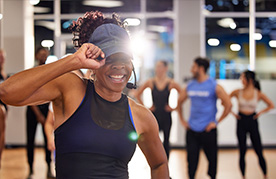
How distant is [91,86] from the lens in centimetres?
133

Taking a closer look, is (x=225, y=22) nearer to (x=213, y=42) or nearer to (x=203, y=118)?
(x=213, y=42)

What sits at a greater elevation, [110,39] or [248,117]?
[110,39]

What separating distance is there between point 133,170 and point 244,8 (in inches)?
177

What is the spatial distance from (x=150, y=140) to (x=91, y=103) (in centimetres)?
28

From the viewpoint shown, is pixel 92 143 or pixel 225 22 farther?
pixel 225 22

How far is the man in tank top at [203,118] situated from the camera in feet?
13.1

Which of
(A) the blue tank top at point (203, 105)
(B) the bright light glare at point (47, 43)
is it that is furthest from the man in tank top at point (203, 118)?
(B) the bright light glare at point (47, 43)

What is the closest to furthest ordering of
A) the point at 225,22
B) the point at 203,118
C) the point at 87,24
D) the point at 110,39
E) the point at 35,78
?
1. the point at 35,78
2. the point at 110,39
3. the point at 87,24
4. the point at 203,118
5. the point at 225,22

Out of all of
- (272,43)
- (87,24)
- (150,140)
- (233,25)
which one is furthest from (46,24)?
(150,140)

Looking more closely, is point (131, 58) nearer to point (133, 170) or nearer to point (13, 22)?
point (133, 170)

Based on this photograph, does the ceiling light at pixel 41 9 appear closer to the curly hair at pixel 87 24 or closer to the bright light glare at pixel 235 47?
the bright light glare at pixel 235 47

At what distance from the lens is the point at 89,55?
118 cm

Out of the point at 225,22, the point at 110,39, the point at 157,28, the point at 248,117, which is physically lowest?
the point at 248,117

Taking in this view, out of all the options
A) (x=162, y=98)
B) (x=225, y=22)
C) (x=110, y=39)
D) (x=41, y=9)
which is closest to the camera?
(x=110, y=39)
